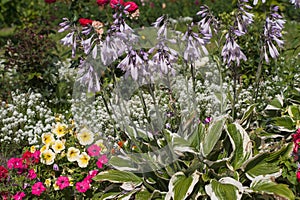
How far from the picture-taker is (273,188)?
10.3 feet

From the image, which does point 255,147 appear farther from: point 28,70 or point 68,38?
point 28,70

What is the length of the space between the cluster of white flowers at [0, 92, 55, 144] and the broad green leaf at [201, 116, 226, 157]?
2.04 meters

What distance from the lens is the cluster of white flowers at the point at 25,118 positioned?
4.98 meters

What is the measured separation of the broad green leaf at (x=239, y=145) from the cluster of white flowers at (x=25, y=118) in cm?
216

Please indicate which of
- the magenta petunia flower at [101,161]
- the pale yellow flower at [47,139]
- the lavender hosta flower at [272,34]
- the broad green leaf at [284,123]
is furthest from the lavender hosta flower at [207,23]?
the pale yellow flower at [47,139]

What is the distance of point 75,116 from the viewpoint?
5016mm

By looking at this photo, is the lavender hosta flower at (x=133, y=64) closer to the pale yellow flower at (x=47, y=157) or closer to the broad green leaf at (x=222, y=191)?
the broad green leaf at (x=222, y=191)

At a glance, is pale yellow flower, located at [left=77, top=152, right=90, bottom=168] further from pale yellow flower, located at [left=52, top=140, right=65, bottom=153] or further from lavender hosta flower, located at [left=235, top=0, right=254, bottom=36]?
lavender hosta flower, located at [left=235, top=0, right=254, bottom=36]

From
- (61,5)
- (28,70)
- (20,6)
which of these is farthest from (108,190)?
(61,5)

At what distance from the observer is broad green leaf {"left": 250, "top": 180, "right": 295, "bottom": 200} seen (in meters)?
3.05

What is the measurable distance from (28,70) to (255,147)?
11.2 ft

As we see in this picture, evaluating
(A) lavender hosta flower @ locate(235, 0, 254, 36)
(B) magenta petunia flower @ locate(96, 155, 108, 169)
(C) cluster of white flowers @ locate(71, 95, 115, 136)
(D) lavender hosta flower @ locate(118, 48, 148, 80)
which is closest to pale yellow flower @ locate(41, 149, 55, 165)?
(B) magenta petunia flower @ locate(96, 155, 108, 169)

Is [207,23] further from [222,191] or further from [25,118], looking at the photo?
[25,118]

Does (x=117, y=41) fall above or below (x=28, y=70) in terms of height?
above
